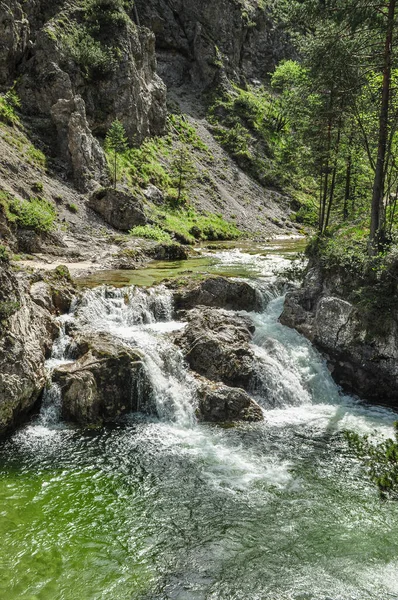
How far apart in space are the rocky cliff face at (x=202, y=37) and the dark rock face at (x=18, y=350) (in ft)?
244

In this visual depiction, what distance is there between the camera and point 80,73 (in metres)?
48.9

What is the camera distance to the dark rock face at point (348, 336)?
17.1 m

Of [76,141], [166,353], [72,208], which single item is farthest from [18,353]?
[76,141]

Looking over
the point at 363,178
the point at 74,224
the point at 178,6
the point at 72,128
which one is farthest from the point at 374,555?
the point at 178,6

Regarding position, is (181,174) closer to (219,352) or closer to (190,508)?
(219,352)

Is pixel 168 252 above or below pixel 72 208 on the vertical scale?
below

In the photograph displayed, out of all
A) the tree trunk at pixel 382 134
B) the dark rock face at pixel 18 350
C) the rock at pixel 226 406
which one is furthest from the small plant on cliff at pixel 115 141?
the rock at pixel 226 406

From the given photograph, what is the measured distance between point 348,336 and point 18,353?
1322 cm

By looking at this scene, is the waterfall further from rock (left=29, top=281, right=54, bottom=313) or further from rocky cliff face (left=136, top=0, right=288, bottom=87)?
rocky cliff face (left=136, top=0, right=288, bottom=87)

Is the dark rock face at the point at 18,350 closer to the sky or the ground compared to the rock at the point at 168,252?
closer to the ground

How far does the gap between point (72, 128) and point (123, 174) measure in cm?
784

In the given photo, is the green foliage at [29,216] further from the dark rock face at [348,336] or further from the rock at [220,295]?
the dark rock face at [348,336]

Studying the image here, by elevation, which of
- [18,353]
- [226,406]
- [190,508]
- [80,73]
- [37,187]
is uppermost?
[80,73]

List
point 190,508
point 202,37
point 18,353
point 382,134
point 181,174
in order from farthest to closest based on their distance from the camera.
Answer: point 202,37 < point 181,174 < point 382,134 < point 18,353 < point 190,508
